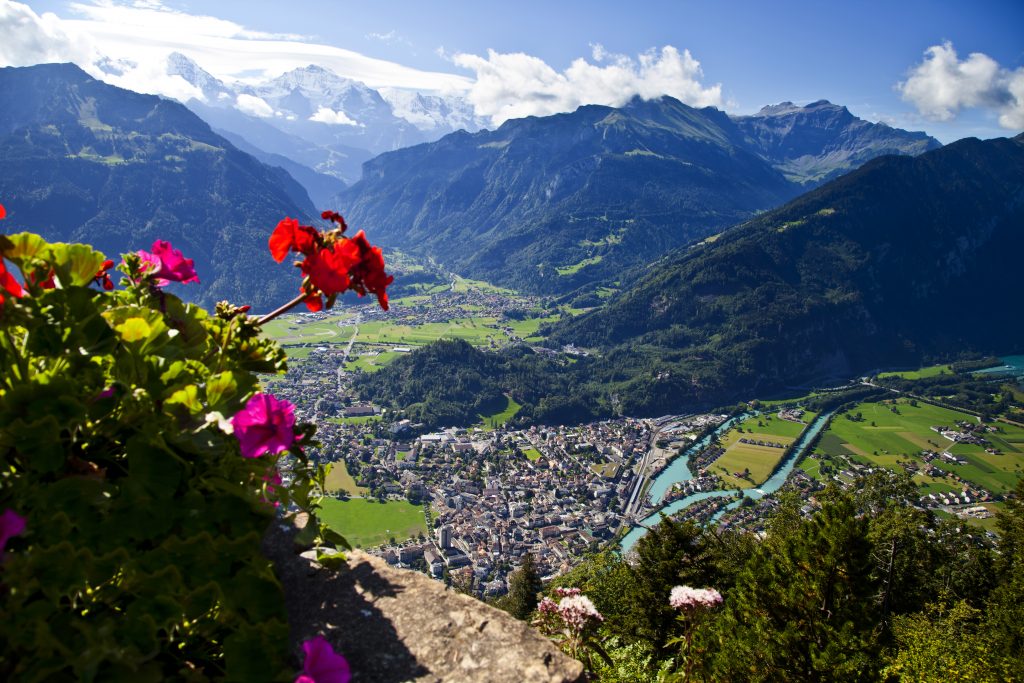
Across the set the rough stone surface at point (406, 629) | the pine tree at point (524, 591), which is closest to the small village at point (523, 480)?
the pine tree at point (524, 591)

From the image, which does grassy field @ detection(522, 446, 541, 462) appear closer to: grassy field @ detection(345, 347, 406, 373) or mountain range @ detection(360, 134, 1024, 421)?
mountain range @ detection(360, 134, 1024, 421)

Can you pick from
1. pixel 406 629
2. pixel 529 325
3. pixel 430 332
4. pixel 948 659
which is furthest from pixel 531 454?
pixel 529 325

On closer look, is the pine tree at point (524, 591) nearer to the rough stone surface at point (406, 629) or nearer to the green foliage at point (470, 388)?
the rough stone surface at point (406, 629)

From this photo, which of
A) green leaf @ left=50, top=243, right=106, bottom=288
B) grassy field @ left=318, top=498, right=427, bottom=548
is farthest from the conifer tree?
grassy field @ left=318, top=498, right=427, bottom=548

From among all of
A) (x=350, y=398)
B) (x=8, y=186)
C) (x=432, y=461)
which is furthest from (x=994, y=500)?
(x=8, y=186)

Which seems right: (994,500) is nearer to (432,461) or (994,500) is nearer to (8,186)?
(432,461)

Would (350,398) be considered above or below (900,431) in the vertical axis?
below

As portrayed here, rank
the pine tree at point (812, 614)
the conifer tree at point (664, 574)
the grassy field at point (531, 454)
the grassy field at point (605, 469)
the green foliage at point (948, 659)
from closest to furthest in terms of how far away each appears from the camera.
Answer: the pine tree at point (812, 614) → the green foliage at point (948, 659) → the conifer tree at point (664, 574) → the grassy field at point (605, 469) → the grassy field at point (531, 454)
